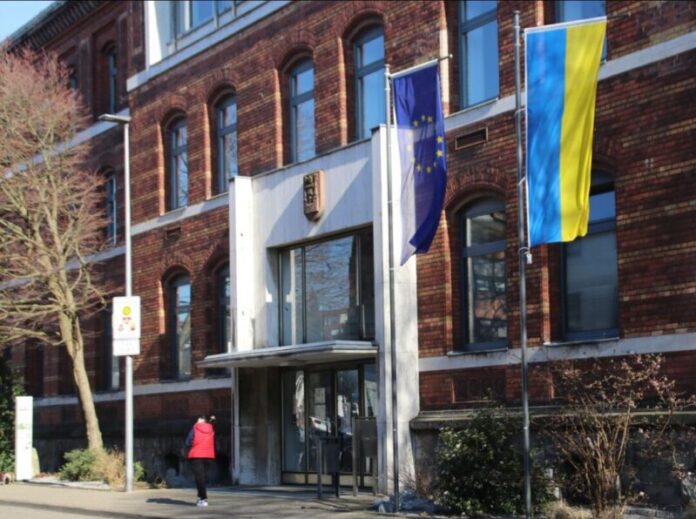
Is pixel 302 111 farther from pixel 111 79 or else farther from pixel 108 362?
pixel 108 362

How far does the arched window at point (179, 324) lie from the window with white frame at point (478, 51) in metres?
10.0

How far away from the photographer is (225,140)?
27578 mm

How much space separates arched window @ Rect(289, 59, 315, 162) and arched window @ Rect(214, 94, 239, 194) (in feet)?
7.03

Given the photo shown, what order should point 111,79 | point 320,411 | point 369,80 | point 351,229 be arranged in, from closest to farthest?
point 351,229 → point 369,80 → point 320,411 → point 111,79

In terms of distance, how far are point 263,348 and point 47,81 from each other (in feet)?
31.2

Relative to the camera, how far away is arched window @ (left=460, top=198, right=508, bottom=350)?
65.0 feet

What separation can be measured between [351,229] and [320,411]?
3825 mm

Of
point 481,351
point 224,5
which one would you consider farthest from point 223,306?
point 481,351

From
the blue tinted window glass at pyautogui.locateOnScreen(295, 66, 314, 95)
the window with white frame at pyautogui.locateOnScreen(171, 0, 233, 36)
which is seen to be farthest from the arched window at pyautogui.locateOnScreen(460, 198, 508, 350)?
the window with white frame at pyautogui.locateOnScreen(171, 0, 233, 36)

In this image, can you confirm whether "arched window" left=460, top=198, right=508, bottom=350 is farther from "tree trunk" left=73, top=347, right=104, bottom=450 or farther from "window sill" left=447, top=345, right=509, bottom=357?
"tree trunk" left=73, top=347, right=104, bottom=450

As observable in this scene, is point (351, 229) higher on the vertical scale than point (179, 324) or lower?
higher

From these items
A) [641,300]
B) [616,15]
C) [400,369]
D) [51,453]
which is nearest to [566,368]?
[641,300]

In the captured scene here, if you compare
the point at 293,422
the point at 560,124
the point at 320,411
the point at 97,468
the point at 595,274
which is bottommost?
the point at 97,468

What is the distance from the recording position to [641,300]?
17.0 meters
